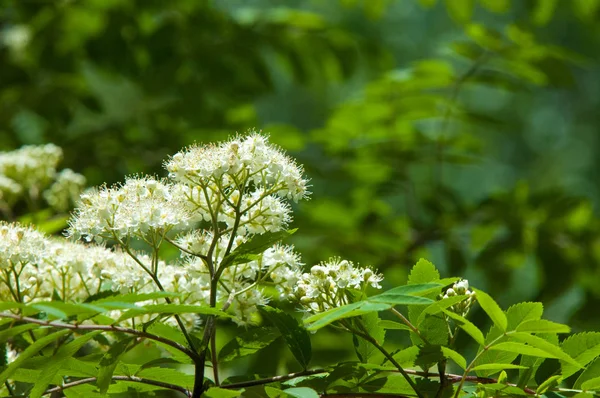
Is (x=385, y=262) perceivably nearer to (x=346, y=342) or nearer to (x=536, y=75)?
(x=346, y=342)

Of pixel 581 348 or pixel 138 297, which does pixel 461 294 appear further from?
pixel 138 297

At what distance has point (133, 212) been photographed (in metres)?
1.48

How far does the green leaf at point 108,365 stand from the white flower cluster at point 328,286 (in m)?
0.34

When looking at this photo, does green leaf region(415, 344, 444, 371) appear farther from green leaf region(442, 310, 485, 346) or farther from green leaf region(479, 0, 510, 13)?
green leaf region(479, 0, 510, 13)

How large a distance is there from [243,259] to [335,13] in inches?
788

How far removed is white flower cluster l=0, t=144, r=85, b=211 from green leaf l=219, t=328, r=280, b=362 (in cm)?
155

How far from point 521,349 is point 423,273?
22 cm

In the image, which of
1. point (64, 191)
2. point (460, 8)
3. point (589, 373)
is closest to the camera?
point (589, 373)

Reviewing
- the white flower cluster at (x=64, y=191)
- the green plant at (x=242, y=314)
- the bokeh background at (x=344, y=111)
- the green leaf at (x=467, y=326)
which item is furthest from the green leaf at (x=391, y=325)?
the bokeh background at (x=344, y=111)

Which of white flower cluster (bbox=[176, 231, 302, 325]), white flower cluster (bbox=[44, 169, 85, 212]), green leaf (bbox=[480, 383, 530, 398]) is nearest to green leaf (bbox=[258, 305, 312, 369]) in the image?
white flower cluster (bbox=[176, 231, 302, 325])

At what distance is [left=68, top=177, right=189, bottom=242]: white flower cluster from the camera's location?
1.47 metres

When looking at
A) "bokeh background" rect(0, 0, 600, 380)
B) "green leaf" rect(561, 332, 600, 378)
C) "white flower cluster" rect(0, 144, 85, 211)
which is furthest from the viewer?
"bokeh background" rect(0, 0, 600, 380)

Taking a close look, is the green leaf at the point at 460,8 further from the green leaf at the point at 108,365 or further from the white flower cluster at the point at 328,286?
the green leaf at the point at 108,365

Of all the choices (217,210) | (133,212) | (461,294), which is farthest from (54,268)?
(461,294)
